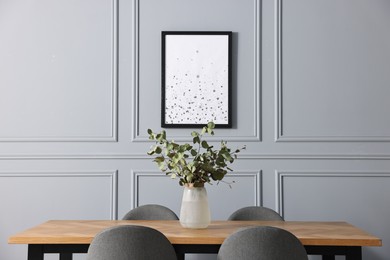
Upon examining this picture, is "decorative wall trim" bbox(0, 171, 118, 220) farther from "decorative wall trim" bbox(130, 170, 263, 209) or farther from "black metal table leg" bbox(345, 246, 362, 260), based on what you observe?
"black metal table leg" bbox(345, 246, 362, 260)

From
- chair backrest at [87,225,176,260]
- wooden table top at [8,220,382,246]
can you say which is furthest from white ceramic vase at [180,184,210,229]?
chair backrest at [87,225,176,260]

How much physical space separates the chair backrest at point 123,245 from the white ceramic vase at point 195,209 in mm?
438

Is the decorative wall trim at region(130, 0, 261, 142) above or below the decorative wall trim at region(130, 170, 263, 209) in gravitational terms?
above

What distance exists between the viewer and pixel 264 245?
1.94 metres

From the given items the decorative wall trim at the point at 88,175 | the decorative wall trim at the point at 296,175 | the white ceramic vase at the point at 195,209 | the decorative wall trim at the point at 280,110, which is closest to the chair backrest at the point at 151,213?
the white ceramic vase at the point at 195,209

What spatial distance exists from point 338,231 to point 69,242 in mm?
1212

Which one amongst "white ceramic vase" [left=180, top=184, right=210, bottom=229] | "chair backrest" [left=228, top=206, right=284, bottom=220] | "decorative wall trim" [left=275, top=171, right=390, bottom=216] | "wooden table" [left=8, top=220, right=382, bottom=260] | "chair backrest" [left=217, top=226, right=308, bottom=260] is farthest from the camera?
"decorative wall trim" [left=275, top=171, right=390, bottom=216]

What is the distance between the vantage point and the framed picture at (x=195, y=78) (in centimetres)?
360

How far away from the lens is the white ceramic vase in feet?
7.85

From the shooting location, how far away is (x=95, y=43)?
368 centimetres

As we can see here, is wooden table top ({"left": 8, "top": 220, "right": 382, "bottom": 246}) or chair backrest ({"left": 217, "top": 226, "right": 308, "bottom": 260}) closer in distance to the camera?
chair backrest ({"left": 217, "top": 226, "right": 308, "bottom": 260})

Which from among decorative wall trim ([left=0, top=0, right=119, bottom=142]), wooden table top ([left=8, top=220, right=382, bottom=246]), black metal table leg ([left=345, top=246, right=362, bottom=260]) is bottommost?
black metal table leg ([left=345, top=246, right=362, bottom=260])

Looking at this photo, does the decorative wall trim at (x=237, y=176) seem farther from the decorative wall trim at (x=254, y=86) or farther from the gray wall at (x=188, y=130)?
the decorative wall trim at (x=254, y=86)

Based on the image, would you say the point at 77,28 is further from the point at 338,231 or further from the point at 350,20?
the point at 338,231
